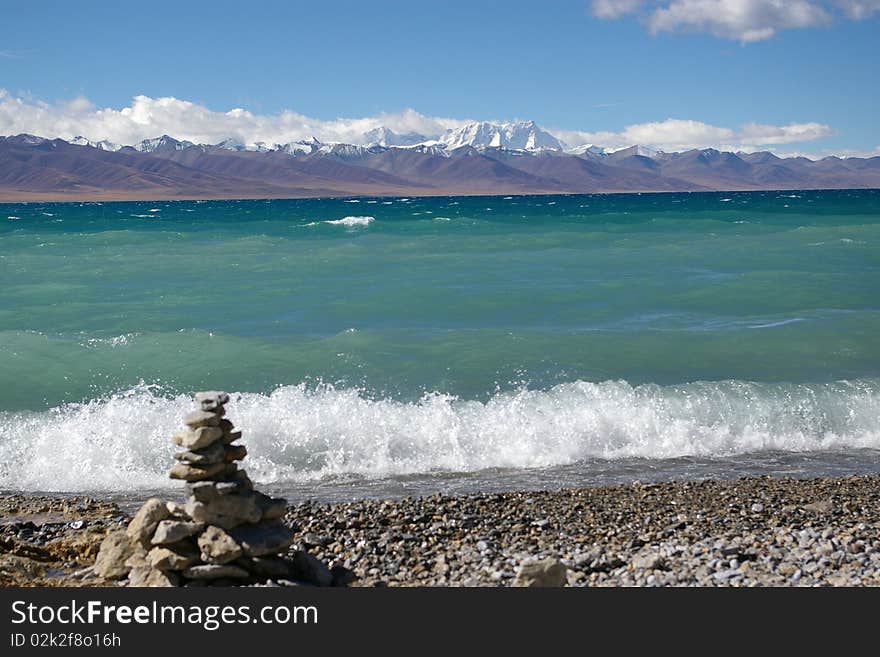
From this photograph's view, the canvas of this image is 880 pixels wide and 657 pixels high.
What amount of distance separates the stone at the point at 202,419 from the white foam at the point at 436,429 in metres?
4.93

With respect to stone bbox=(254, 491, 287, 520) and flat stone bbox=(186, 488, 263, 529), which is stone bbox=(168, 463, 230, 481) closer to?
flat stone bbox=(186, 488, 263, 529)

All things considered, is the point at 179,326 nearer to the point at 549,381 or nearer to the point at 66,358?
the point at 66,358

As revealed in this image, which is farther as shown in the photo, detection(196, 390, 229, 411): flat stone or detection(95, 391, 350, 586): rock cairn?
detection(196, 390, 229, 411): flat stone

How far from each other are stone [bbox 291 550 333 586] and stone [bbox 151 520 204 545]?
30.8 inches

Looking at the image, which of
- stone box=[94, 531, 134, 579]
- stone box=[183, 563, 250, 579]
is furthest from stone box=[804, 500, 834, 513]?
stone box=[94, 531, 134, 579]

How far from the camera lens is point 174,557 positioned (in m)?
6.28

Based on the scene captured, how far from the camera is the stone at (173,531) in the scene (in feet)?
20.6

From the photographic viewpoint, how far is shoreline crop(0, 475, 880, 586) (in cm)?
707

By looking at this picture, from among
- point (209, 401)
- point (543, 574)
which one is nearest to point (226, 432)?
point (209, 401)

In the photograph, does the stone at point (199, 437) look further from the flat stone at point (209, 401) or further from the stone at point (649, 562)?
the stone at point (649, 562)

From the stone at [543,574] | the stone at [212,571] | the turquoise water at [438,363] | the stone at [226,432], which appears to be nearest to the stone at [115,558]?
the stone at [212,571]

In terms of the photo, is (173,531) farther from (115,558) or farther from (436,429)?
(436,429)

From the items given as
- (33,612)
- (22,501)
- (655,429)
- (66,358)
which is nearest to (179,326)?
(66,358)

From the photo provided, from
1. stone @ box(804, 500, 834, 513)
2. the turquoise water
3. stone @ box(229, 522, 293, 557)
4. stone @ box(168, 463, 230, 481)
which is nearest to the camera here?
stone @ box(229, 522, 293, 557)
